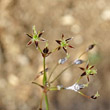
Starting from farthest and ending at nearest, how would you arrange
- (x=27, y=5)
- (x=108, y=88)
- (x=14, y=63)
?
(x=27, y=5) → (x=14, y=63) → (x=108, y=88)

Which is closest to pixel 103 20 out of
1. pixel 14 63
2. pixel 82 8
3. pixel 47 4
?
pixel 82 8

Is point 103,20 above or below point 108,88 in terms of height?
above

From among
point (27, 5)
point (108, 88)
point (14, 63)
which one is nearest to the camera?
point (108, 88)

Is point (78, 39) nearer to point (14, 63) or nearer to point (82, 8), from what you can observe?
point (82, 8)

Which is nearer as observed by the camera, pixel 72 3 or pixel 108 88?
pixel 108 88

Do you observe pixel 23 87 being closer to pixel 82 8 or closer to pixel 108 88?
pixel 108 88

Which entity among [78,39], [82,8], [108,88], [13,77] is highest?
[82,8]
